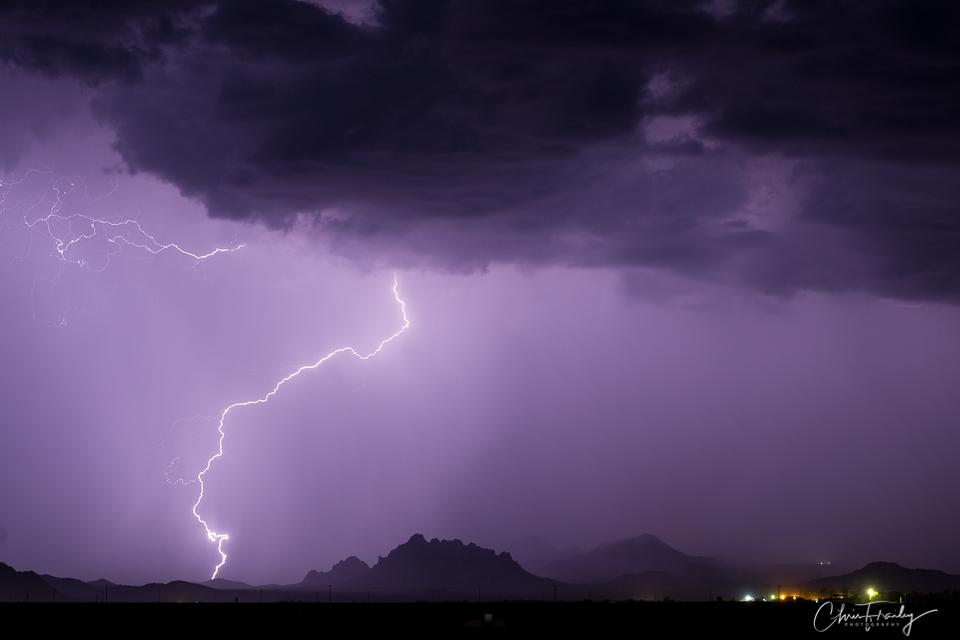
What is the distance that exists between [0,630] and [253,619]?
20.8 metres

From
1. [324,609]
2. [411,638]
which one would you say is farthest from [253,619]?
[411,638]

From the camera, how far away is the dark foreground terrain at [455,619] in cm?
8488

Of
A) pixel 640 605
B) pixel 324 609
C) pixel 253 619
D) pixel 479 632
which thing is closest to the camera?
pixel 479 632

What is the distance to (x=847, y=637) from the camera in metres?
77.1

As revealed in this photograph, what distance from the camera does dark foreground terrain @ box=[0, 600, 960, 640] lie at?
8488 cm

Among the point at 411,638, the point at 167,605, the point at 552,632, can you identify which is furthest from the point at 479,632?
the point at 167,605

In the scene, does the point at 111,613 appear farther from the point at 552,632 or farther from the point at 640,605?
the point at 640,605

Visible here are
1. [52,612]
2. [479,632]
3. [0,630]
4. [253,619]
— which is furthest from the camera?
[52,612]

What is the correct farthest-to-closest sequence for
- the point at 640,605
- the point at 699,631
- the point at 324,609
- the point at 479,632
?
the point at 640,605, the point at 324,609, the point at 699,631, the point at 479,632

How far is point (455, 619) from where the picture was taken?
9519 centimetres

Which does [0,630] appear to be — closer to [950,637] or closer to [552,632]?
[552,632]

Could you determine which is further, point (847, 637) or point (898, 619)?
point (898, 619)

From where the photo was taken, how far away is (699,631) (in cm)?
9056

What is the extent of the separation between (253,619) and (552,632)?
2593 cm
